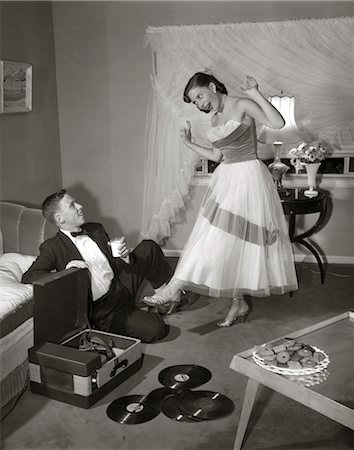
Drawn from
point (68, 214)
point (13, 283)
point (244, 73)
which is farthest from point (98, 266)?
point (244, 73)

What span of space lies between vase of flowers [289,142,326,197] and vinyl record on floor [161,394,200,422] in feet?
7.53

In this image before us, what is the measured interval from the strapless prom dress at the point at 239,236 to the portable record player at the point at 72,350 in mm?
644

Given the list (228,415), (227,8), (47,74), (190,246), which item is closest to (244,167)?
(190,246)

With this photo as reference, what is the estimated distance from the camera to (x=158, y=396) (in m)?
2.73

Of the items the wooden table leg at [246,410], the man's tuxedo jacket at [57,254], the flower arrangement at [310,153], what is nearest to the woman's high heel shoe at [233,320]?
the man's tuxedo jacket at [57,254]

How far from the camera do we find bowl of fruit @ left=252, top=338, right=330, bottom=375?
221 centimetres

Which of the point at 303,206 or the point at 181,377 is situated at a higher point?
the point at 303,206

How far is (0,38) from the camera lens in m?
4.21

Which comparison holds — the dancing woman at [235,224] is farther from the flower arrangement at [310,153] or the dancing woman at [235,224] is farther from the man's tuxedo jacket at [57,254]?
the flower arrangement at [310,153]

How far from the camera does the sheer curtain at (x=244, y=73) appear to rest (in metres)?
4.62

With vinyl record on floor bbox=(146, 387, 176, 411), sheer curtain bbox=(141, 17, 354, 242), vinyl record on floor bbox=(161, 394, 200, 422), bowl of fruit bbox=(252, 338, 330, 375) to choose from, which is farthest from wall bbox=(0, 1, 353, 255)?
bowl of fruit bbox=(252, 338, 330, 375)

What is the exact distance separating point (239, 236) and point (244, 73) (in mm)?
1957

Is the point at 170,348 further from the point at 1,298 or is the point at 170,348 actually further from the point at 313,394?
the point at 313,394

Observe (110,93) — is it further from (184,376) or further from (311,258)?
(184,376)
